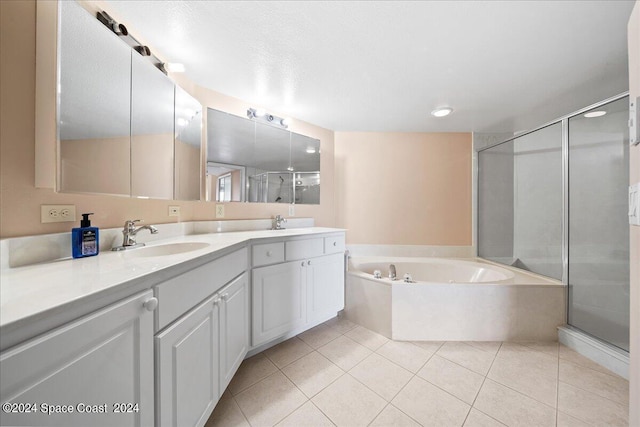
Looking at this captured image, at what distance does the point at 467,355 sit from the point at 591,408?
57cm

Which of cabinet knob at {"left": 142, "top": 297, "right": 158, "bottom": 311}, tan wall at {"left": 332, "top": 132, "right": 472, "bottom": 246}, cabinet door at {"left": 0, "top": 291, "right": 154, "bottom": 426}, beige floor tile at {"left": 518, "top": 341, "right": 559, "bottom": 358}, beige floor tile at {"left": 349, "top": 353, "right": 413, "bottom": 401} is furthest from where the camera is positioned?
tan wall at {"left": 332, "top": 132, "right": 472, "bottom": 246}

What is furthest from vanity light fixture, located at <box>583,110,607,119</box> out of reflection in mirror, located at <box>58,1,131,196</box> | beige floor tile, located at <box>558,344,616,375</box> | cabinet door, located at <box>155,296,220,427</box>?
reflection in mirror, located at <box>58,1,131,196</box>

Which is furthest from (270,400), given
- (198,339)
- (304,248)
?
(304,248)

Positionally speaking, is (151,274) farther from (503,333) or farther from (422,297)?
(503,333)

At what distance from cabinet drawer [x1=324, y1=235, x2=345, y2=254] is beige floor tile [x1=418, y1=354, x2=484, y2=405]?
102cm

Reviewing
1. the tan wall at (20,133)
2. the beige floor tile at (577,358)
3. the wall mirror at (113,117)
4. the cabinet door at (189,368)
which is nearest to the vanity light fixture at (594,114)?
the beige floor tile at (577,358)

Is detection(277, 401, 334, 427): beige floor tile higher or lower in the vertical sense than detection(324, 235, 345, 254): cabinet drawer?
lower

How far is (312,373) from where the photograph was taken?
4.66 ft

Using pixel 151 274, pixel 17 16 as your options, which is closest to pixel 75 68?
pixel 17 16

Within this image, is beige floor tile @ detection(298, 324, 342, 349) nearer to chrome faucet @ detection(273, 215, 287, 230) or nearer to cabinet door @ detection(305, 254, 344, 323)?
cabinet door @ detection(305, 254, 344, 323)

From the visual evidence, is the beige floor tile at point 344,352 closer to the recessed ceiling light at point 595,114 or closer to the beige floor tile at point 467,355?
the beige floor tile at point 467,355

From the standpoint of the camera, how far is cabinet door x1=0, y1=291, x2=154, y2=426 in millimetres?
404

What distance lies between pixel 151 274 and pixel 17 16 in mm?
1041

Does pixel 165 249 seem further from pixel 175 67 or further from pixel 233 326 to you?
pixel 175 67
